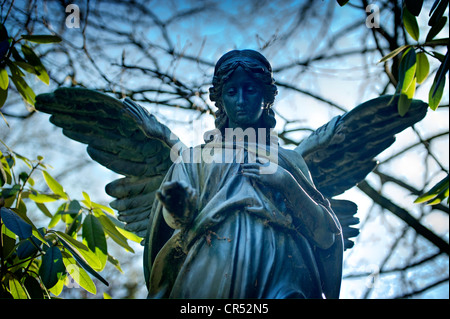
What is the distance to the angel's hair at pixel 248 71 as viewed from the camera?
11.6 feet

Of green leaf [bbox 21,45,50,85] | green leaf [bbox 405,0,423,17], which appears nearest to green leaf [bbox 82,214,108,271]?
green leaf [bbox 21,45,50,85]

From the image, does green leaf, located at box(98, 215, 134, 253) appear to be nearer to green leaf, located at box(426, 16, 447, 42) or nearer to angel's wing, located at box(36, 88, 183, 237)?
angel's wing, located at box(36, 88, 183, 237)

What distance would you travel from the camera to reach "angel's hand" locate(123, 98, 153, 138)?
12.3 feet

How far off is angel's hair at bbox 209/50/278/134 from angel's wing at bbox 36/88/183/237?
1.19 feet

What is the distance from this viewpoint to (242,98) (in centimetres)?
350

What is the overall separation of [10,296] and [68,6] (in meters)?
3.53

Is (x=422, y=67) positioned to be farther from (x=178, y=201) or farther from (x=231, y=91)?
(x=178, y=201)

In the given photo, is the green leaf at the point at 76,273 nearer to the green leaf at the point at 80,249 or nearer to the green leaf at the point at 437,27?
Result: the green leaf at the point at 80,249

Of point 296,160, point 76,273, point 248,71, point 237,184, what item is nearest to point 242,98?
point 248,71

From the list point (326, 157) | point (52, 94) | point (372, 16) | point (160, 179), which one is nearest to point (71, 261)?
point (160, 179)

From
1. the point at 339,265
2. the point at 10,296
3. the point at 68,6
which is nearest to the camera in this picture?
the point at 339,265

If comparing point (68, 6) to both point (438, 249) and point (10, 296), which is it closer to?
point (10, 296)

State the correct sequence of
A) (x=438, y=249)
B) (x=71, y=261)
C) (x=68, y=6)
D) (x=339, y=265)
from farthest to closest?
(x=438, y=249), (x=68, y=6), (x=71, y=261), (x=339, y=265)
